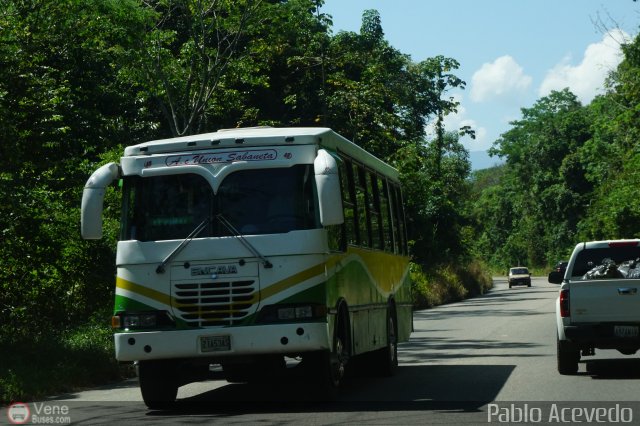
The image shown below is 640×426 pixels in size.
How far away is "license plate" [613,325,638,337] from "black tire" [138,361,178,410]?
5.78 metres

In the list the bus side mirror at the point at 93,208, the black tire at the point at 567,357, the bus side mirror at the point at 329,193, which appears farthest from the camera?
the black tire at the point at 567,357

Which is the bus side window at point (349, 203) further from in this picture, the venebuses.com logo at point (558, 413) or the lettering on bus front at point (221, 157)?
the venebuses.com logo at point (558, 413)

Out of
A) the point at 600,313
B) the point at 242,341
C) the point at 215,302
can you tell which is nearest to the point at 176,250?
the point at 215,302

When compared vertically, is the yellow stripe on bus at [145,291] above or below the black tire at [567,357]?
above

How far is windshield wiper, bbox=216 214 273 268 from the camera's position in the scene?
12.4 metres

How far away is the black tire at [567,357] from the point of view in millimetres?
15664

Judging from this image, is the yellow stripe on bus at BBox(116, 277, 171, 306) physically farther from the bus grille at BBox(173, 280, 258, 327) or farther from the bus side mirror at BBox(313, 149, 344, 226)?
the bus side mirror at BBox(313, 149, 344, 226)

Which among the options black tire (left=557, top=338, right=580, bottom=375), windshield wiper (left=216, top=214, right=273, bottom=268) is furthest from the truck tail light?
windshield wiper (left=216, top=214, right=273, bottom=268)

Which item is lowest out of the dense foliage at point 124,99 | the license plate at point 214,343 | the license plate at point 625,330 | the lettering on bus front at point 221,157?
the license plate at point 625,330

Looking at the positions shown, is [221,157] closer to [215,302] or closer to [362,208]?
[215,302]

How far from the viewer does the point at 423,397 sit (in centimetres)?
1354

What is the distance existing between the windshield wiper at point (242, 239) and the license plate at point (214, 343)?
897 mm

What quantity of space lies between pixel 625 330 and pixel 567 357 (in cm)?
115

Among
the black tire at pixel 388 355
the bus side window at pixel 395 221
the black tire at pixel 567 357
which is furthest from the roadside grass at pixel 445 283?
the black tire at pixel 567 357
